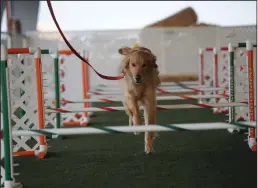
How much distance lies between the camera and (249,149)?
4.13m

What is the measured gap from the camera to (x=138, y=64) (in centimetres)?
378

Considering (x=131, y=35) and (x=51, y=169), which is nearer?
(x=51, y=169)

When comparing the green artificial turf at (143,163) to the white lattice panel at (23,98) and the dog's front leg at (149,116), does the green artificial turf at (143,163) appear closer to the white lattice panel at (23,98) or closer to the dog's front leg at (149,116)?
the dog's front leg at (149,116)

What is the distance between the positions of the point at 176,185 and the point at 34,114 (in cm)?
215

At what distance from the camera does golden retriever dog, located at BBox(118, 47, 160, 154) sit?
3811 mm

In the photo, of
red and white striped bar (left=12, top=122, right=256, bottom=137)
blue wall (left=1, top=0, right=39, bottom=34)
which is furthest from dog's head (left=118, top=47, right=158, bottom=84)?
blue wall (left=1, top=0, right=39, bottom=34)

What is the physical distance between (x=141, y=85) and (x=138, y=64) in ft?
0.73

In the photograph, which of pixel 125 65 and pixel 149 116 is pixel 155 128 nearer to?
pixel 149 116

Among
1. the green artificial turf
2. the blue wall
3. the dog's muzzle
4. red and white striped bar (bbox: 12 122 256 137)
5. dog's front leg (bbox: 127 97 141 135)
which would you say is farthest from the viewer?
the blue wall

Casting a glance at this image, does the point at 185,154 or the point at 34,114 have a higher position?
the point at 34,114

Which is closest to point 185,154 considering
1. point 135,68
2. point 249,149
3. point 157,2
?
point 249,149

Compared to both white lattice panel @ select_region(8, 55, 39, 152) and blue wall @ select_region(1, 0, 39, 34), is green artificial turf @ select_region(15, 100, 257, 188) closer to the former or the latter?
white lattice panel @ select_region(8, 55, 39, 152)

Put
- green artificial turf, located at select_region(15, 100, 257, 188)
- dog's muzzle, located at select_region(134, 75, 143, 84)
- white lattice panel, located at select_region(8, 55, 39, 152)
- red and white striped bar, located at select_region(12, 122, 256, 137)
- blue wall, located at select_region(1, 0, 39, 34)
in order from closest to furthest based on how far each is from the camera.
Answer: red and white striped bar, located at select_region(12, 122, 256, 137) < green artificial turf, located at select_region(15, 100, 257, 188) < dog's muzzle, located at select_region(134, 75, 143, 84) < white lattice panel, located at select_region(8, 55, 39, 152) < blue wall, located at select_region(1, 0, 39, 34)

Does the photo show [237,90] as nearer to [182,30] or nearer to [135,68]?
[135,68]
